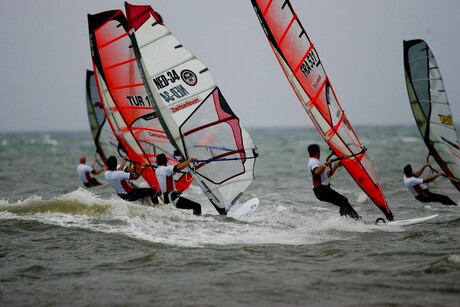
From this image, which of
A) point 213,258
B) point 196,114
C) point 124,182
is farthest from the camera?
point 124,182

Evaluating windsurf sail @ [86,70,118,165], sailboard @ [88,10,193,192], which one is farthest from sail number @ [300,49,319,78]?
windsurf sail @ [86,70,118,165]

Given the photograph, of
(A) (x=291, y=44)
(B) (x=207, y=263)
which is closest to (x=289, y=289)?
(B) (x=207, y=263)

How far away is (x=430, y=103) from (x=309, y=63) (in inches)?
66.2

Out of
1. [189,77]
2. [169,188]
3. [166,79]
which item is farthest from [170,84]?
[169,188]

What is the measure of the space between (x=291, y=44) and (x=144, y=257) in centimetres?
344

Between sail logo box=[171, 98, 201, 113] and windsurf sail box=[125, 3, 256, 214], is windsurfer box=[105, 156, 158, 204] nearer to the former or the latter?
windsurf sail box=[125, 3, 256, 214]

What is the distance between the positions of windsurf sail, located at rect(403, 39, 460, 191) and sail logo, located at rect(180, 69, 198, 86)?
9.99ft

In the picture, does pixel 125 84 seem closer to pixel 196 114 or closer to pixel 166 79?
pixel 166 79

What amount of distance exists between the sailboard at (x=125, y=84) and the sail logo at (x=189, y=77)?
1.89 meters

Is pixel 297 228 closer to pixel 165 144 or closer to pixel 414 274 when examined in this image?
pixel 414 274

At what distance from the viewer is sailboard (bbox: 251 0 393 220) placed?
8336 millimetres

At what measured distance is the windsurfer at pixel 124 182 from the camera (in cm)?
974

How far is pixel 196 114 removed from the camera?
382 inches

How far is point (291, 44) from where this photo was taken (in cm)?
845
